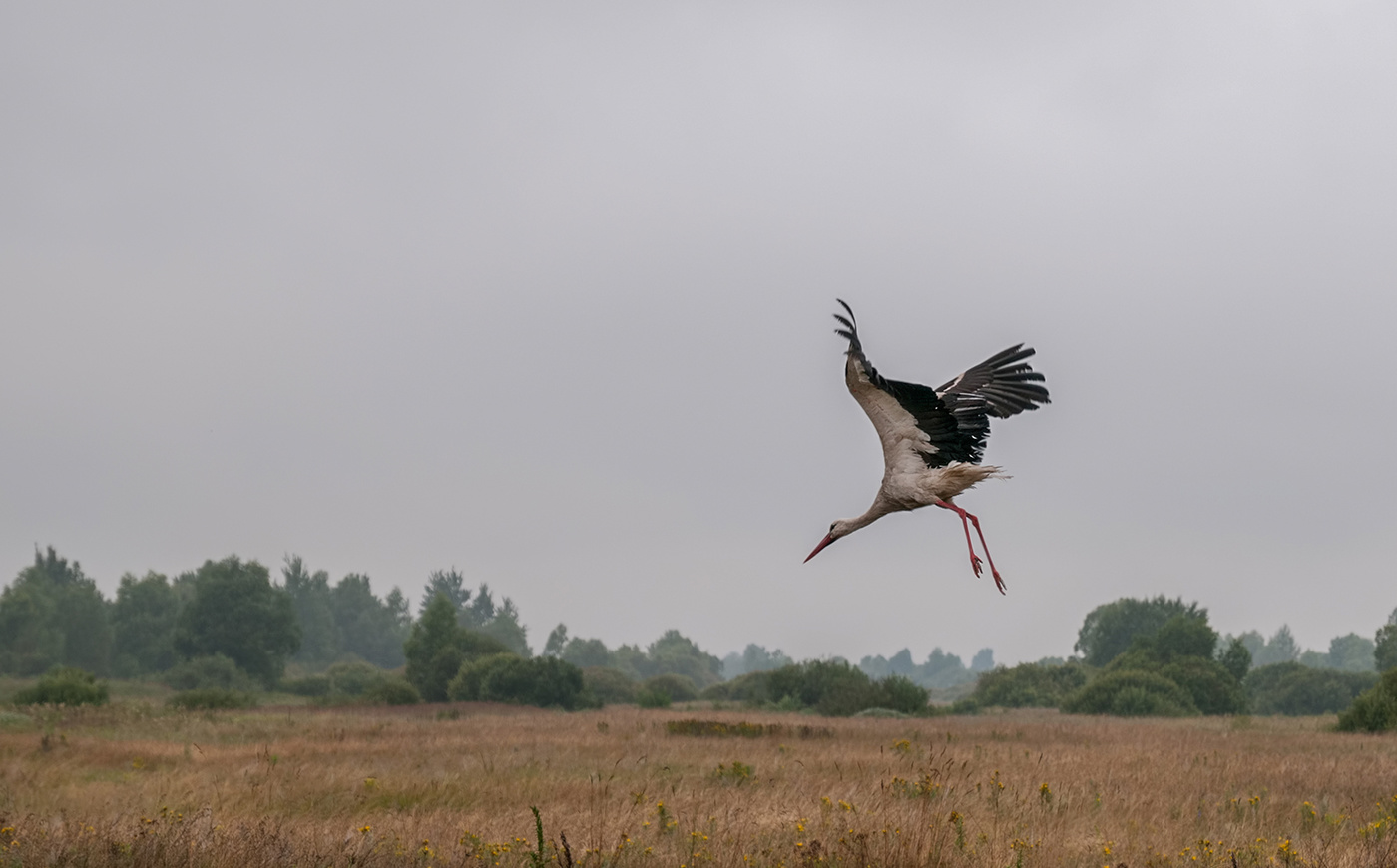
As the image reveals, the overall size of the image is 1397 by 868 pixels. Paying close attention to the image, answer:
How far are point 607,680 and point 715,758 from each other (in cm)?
4885

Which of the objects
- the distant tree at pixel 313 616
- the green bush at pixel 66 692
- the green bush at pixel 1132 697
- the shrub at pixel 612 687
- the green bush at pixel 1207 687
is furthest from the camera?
the distant tree at pixel 313 616

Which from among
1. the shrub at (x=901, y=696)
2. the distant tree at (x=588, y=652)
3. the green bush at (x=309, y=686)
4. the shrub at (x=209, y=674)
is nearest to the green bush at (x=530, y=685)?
the shrub at (x=901, y=696)

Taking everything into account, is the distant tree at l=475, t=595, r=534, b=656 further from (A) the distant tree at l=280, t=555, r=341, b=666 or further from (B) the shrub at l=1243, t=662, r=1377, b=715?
(B) the shrub at l=1243, t=662, r=1377, b=715

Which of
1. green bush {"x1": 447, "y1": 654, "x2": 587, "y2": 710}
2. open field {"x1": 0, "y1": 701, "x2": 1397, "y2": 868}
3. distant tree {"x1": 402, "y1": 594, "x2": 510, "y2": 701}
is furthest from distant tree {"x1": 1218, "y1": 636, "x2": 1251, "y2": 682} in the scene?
distant tree {"x1": 402, "y1": 594, "x2": 510, "y2": 701}

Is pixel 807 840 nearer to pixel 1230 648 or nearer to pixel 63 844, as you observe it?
pixel 63 844

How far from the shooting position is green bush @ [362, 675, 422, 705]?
4047cm

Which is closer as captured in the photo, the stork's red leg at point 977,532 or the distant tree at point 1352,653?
the stork's red leg at point 977,532

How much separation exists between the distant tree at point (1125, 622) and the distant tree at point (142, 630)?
249 feet

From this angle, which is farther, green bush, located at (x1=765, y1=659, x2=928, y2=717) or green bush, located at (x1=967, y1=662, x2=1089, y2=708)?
green bush, located at (x1=967, y1=662, x2=1089, y2=708)

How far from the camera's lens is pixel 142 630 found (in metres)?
90.7

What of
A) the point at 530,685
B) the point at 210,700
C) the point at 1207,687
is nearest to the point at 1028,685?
the point at 1207,687

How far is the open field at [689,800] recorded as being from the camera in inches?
271

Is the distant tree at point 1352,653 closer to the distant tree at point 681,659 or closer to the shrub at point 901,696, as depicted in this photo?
the distant tree at point 681,659

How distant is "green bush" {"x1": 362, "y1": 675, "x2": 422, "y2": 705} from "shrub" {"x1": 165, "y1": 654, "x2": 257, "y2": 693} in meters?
28.9
